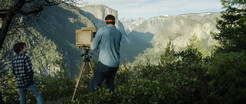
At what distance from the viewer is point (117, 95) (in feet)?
9.43

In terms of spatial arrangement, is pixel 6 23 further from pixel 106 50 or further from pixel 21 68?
pixel 106 50

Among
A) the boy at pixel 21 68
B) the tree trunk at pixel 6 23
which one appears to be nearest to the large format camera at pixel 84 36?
the boy at pixel 21 68

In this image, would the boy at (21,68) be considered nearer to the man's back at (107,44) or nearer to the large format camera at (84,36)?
the large format camera at (84,36)

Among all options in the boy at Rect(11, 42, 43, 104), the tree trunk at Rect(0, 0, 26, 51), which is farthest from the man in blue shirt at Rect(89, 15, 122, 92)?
the tree trunk at Rect(0, 0, 26, 51)

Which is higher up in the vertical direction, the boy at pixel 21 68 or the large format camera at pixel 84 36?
the large format camera at pixel 84 36

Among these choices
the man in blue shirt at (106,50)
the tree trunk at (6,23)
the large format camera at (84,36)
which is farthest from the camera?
the tree trunk at (6,23)

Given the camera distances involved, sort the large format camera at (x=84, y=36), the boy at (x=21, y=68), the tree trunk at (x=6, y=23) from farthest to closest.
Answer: the tree trunk at (x=6, y=23) → the large format camera at (x=84, y=36) → the boy at (x=21, y=68)

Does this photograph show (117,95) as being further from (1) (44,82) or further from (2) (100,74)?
(1) (44,82)

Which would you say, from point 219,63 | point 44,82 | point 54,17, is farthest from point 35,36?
point 219,63

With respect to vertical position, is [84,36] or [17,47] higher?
[84,36]

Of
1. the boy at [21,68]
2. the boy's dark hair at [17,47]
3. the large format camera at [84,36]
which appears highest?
the large format camera at [84,36]

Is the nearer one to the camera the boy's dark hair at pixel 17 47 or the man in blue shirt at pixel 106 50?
the man in blue shirt at pixel 106 50

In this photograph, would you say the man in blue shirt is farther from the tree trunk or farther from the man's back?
the tree trunk

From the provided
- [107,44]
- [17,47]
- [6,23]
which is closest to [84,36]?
[107,44]
